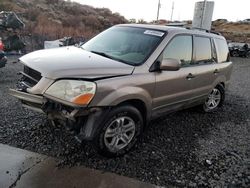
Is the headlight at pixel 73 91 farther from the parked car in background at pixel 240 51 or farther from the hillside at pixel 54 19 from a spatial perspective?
the parked car in background at pixel 240 51

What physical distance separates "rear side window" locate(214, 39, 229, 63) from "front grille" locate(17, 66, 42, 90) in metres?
3.75

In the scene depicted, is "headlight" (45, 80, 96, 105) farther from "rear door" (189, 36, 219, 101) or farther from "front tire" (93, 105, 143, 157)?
"rear door" (189, 36, 219, 101)

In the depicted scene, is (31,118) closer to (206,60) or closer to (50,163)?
(50,163)

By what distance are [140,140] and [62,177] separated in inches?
58.4

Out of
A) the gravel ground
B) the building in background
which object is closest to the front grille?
the gravel ground

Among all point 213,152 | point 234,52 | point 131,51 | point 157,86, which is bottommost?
point 234,52

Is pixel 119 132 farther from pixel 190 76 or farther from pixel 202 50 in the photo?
pixel 202 50

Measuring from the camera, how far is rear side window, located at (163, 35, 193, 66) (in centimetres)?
441

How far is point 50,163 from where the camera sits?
12.0 ft

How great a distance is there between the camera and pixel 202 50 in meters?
5.29

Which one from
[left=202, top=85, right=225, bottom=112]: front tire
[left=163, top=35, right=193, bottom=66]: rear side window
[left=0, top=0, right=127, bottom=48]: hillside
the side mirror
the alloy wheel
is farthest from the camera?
[left=0, top=0, right=127, bottom=48]: hillside

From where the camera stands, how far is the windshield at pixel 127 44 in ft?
13.7

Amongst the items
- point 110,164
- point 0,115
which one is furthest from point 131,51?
point 0,115

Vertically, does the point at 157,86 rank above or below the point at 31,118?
above
